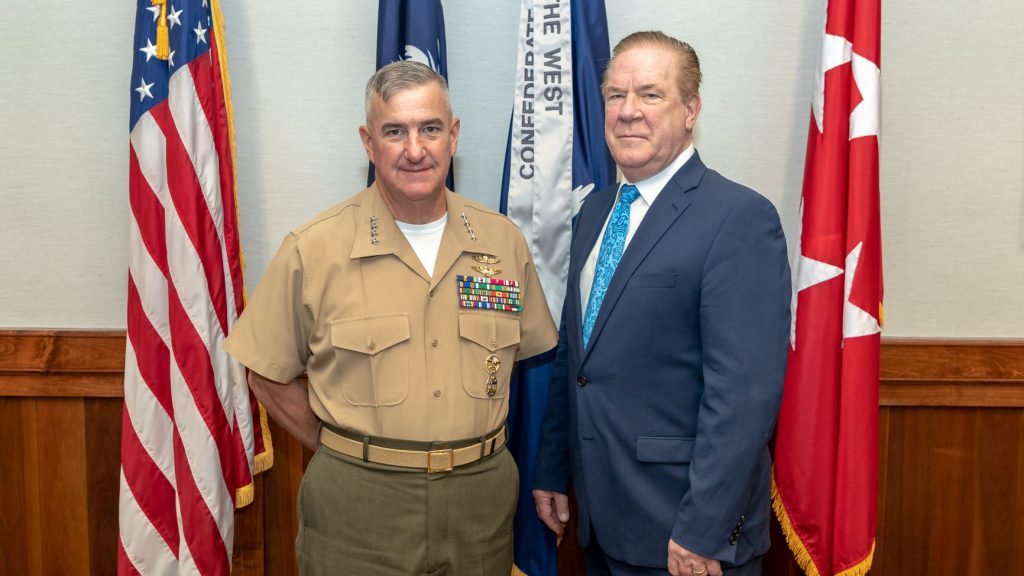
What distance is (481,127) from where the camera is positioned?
2.24m

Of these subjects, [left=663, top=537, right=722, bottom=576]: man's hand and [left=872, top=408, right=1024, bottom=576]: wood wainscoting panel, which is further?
[left=872, top=408, right=1024, bottom=576]: wood wainscoting panel

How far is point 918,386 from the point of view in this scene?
2217 mm

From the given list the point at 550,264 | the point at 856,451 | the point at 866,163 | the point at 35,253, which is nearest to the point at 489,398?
the point at 550,264

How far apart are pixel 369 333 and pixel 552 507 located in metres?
0.62

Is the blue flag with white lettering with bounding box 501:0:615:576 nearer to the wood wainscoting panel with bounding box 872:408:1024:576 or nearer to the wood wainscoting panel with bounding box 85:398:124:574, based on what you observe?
the wood wainscoting panel with bounding box 872:408:1024:576

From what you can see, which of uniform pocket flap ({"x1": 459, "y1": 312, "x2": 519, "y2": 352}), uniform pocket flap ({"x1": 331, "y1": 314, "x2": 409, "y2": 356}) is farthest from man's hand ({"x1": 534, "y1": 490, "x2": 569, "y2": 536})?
uniform pocket flap ({"x1": 331, "y1": 314, "x2": 409, "y2": 356})

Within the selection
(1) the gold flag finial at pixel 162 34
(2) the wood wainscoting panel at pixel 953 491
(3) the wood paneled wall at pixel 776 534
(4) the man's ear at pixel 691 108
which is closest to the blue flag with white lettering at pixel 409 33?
(1) the gold flag finial at pixel 162 34

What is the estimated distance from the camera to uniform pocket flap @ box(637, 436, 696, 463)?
1445 millimetres

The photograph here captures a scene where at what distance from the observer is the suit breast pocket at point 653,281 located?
1427 mm

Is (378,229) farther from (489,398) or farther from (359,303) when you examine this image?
(489,398)

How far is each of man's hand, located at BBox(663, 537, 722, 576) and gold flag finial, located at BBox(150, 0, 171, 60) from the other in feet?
5.58

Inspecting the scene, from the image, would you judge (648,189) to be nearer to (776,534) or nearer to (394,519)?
(394,519)

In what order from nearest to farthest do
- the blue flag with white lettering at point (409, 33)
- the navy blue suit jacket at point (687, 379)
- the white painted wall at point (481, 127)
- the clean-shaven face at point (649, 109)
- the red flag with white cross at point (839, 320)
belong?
the navy blue suit jacket at point (687, 379)
the clean-shaven face at point (649, 109)
the red flag with white cross at point (839, 320)
the blue flag with white lettering at point (409, 33)
the white painted wall at point (481, 127)

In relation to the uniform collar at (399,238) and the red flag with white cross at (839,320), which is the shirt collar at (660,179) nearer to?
the uniform collar at (399,238)
